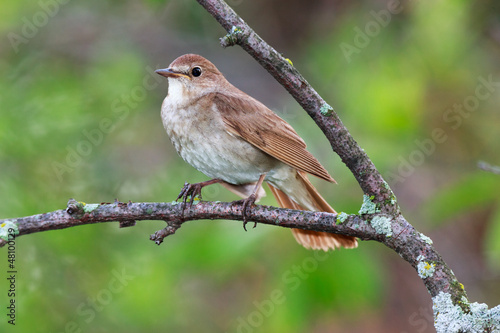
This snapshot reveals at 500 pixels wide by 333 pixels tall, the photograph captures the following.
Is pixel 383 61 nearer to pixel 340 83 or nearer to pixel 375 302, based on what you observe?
pixel 340 83

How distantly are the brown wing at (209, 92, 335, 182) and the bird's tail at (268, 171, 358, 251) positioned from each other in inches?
10.4

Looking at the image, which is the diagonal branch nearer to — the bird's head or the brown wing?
the brown wing

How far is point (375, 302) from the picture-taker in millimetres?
4430

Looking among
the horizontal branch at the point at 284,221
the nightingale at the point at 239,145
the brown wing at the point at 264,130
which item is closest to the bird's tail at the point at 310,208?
Result: the nightingale at the point at 239,145

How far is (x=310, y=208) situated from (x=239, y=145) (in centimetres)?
67

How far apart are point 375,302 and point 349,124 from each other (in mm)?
1457

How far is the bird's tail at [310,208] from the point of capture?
3956mm

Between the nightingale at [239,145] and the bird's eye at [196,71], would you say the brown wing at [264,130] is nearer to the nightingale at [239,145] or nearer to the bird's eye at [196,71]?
the nightingale at [239,145]

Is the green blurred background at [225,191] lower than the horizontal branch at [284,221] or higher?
higher

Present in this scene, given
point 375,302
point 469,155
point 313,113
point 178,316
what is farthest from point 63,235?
point 469,155

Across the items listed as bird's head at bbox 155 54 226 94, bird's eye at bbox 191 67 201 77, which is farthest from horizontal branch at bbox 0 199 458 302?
bird's eye at bbox 191 67 201 77

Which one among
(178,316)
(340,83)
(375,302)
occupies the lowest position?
(375,302)

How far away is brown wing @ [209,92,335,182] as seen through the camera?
4.11m

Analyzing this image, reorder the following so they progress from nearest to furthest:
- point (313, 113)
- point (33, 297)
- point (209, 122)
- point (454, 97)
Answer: point (313, 113), point (209, 122), point (33, 297), point (454, 97)
